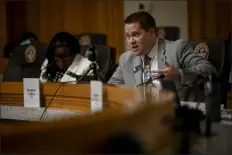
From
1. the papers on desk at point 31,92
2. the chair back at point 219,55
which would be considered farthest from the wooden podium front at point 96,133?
the chair back at point 219,55

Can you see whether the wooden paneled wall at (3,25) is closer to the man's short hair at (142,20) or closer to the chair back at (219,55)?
the man's short hair at (142,20)

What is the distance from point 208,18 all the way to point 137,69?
120 inches

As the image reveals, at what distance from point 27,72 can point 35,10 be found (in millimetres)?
3233

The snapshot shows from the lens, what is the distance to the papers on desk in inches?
62.9

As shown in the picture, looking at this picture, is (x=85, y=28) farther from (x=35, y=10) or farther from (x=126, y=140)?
(x=126, y=140)

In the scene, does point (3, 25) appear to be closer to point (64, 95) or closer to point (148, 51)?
point (148, 51)

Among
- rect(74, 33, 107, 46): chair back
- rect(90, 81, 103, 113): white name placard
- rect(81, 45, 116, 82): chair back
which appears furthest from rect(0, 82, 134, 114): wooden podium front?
rect(74, 33, 107, 46): chair back

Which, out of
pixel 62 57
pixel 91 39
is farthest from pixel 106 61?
pixel 91 39

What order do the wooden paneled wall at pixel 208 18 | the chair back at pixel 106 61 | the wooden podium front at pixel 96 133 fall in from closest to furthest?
1. the wooden podium front at pixel 96 133
2. the chair back at pixel 106 61
3. the wooden paneled wall at pixel 208 18

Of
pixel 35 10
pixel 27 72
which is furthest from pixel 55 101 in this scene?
pixel 35 10

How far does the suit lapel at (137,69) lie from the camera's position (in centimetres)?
194

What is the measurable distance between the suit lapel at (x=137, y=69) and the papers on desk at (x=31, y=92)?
1.78ft

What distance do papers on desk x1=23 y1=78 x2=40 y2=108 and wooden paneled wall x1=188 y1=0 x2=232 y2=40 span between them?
138 inches

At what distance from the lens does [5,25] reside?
5.59 m
